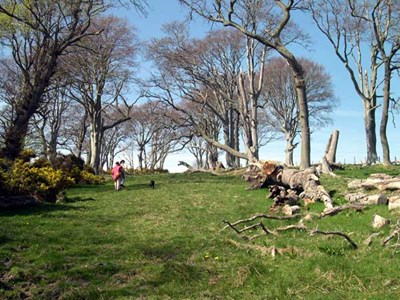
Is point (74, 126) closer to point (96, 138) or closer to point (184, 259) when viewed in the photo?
point (96, 138)

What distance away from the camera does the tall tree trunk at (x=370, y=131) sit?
2898 cm

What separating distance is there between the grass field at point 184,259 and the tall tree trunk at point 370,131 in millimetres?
19282

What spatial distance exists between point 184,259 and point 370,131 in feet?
81.4

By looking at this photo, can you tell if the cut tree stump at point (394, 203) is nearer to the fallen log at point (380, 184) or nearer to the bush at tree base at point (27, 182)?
the fallen log at point (380, 184)

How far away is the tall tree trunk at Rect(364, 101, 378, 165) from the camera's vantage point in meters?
29.0

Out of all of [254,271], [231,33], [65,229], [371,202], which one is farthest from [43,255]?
[231,33]

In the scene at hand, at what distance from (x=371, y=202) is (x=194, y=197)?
6426 millimetres

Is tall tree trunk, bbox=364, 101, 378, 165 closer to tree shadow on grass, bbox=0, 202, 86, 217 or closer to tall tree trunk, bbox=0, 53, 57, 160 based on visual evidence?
tall tree trunk, bbox=0, 53, 57, 160

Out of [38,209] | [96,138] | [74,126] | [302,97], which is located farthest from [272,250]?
[74,126]

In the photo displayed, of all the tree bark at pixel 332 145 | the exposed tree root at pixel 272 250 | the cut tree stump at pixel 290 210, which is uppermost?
the tree bark at pixel 332 145

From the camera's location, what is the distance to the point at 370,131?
95.8ft

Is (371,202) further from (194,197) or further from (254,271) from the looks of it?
(194,197)

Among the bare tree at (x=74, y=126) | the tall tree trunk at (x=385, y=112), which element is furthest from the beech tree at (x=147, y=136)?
the tall tree trunk at (x=385, y=112)

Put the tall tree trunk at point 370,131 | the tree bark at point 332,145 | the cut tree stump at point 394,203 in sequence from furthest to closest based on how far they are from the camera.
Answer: the tall tree trunk at point 370,131, the tree bark at point 332,145, the cut tree stump at point 394,203
